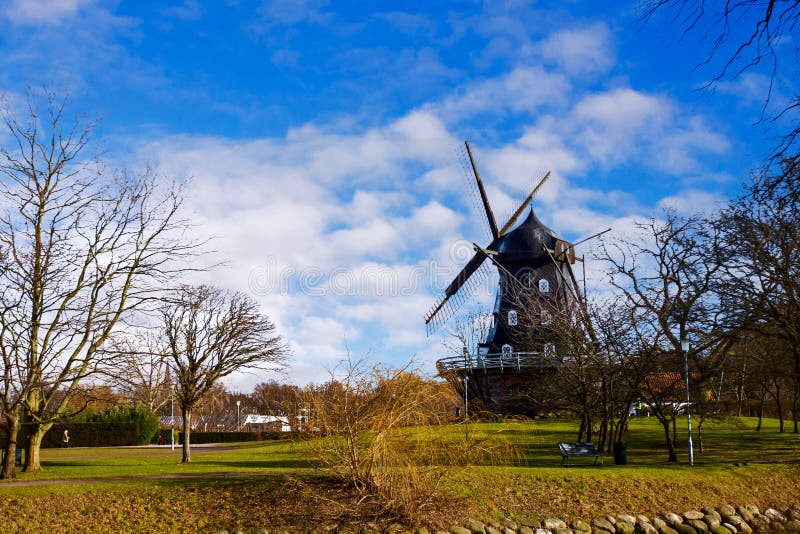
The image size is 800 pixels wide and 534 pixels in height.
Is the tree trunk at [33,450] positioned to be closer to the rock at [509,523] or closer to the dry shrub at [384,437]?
the dry shrub at [384,437]

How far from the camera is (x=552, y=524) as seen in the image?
48.6 ft

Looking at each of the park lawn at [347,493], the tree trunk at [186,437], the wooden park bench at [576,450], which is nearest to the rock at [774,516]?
the park lawn at [347,493]

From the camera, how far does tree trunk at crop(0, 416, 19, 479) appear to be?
17703 mm

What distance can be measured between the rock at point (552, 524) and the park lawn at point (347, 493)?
0.87 feet

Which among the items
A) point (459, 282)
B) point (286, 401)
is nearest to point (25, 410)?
point (286, 401)

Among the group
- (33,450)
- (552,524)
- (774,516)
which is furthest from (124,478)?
(774,516)

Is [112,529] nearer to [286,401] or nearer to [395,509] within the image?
[286,401]

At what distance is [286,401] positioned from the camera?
1489 cm

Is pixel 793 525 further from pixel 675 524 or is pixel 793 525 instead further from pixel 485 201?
pixel 485 201

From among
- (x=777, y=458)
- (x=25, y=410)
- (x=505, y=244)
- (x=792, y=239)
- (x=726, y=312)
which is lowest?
(x=777, y=458)

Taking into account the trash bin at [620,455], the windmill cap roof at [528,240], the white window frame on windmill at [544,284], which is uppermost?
the windmill cap roof at [528,240]

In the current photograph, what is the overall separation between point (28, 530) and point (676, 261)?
2241 centimetres

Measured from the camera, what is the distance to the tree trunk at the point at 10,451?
17703 mm

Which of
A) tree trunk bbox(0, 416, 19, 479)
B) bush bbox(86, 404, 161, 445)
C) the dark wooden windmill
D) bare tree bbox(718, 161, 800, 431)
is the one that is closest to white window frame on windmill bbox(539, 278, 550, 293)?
the dark wooden windmill
